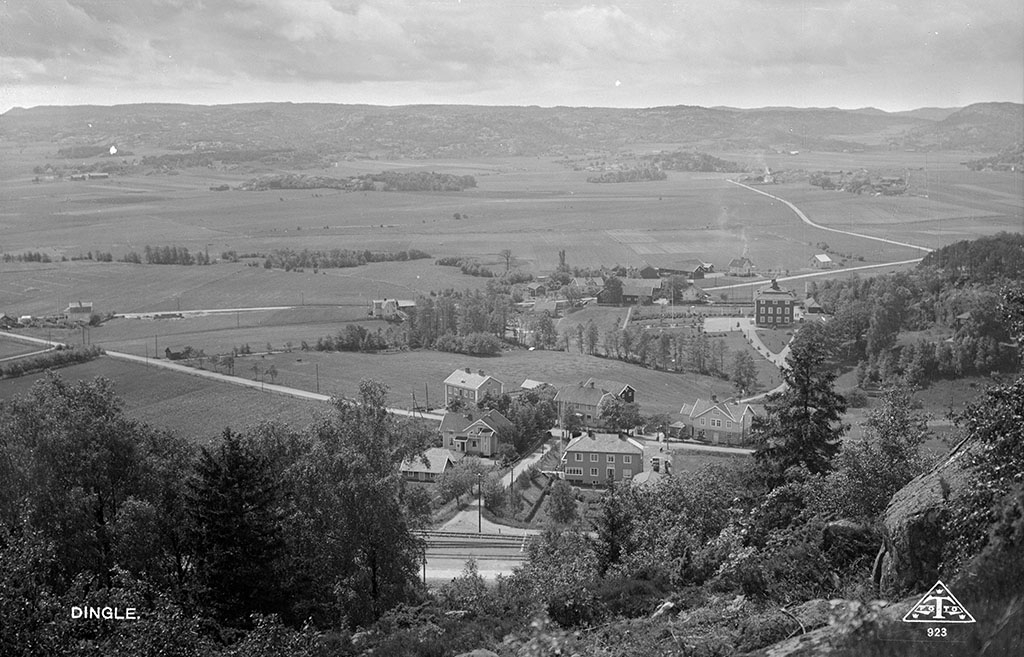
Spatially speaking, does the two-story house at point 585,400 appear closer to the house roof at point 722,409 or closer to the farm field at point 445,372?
the farm field at point 445,372

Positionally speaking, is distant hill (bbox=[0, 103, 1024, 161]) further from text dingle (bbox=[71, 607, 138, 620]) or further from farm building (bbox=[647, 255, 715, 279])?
text dingle (bbox=[71, 607, 138, 620])

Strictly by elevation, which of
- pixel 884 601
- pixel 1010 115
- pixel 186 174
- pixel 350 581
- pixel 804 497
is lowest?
pixel 350 581

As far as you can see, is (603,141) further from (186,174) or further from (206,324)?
(206,324)

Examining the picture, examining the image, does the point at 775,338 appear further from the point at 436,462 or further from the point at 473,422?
the point at 436,462

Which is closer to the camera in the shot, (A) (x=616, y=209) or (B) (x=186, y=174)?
(B) (x=186, y=174)

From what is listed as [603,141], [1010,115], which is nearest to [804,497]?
[1010,115]

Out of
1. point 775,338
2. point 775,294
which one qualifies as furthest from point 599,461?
point 775,294
